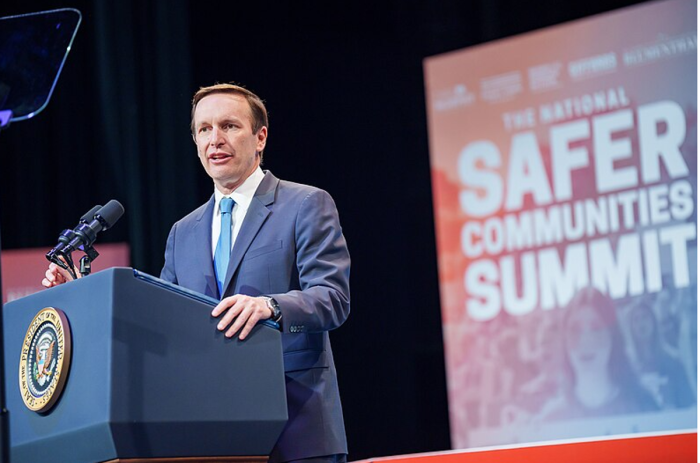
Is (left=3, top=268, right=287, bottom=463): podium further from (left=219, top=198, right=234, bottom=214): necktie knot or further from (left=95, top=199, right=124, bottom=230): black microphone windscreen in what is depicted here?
(left=219, top=198, right=234, bottom=214): necktie knot

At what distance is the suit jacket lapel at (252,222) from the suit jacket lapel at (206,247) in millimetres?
64

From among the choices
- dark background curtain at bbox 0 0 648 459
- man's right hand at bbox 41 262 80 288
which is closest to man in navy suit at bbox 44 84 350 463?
man's right hand at bbox 41 262 80 288

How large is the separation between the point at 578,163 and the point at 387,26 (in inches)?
71.6

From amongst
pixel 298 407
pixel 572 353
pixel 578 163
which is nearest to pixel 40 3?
pixel 578 163

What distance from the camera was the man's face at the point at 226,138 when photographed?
Answer: 2.41 meters

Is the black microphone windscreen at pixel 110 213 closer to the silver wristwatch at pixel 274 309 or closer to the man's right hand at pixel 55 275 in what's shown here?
the man's right hand at pixel 55 275

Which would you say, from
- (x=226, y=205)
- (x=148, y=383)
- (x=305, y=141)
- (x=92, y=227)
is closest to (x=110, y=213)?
(x=92, y=227)

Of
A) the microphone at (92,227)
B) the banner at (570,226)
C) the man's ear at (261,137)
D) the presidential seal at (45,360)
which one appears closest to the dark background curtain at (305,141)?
the banner at (570,226)

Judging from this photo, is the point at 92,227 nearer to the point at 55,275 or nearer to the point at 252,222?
the point at 55,275

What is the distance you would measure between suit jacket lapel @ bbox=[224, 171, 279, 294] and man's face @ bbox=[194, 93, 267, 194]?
0.25 ft

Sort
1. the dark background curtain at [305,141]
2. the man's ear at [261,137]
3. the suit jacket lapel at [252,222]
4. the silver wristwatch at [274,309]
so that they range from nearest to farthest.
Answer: the silver wristwatch at [274,309] → the suit jacket lapel at [252,222] → the man's ear at [261,137] → the dark background curtain at [305,141]

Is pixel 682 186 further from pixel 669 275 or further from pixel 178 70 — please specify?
pixel 178 70

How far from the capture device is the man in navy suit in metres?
2.18

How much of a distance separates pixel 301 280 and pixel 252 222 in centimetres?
19
